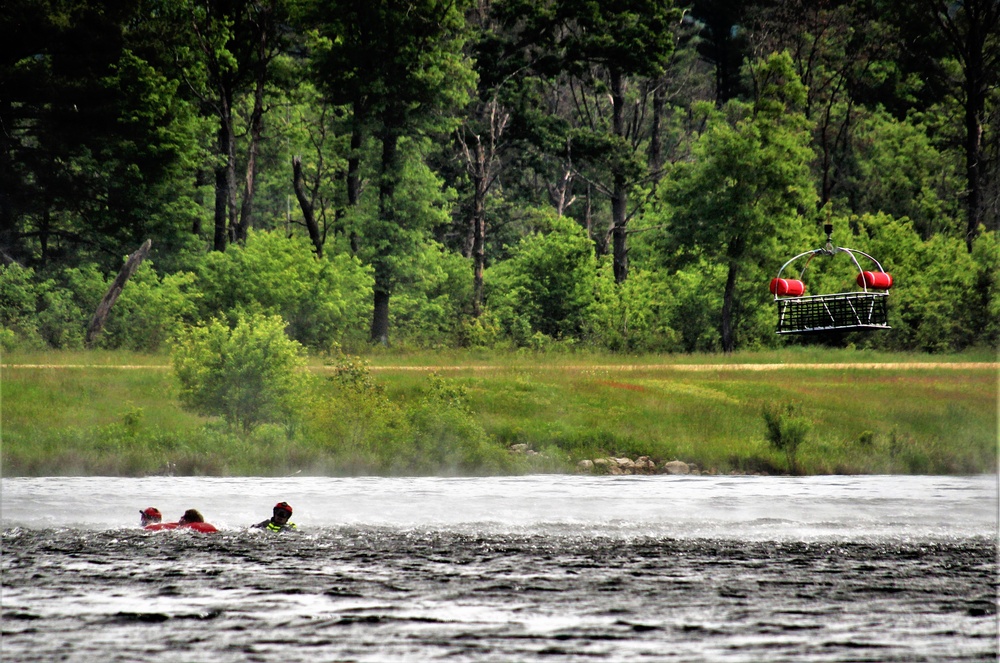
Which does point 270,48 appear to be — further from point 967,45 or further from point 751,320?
point 967,45

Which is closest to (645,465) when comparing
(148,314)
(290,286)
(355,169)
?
(290,286)

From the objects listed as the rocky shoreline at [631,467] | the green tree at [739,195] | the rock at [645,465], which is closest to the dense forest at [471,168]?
the green tree at [739,195]

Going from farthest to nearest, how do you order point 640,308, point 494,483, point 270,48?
point 270,48, point 640,308, point 494,483

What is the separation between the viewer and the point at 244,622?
1833 centimetres

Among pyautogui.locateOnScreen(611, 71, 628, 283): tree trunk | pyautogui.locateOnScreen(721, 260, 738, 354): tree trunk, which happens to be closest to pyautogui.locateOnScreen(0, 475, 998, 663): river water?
pyautogui.locateOnScreen(721, 260, 738, 354): tree trunk

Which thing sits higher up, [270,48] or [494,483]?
[270,48]

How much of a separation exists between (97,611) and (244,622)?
2.28 meters

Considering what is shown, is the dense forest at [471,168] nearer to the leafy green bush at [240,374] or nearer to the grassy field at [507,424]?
the grassy field at [507,424]

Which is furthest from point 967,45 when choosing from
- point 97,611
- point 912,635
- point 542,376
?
point 97,611

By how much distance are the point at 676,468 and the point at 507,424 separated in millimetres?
5193

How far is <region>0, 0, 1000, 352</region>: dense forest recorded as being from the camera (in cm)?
5044

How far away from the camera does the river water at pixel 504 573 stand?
17.2 metres

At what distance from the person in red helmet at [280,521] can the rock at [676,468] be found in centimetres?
1400

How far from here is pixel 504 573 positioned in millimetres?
21719
